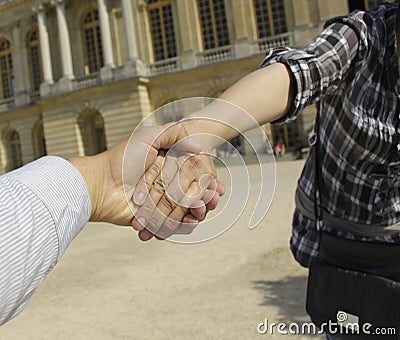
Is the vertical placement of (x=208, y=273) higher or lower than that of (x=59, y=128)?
lower

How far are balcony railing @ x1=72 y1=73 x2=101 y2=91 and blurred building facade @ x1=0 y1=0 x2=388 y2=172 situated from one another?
58 millimetres

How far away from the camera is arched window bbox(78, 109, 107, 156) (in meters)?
24.5

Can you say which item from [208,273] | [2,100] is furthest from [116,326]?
[2,100]

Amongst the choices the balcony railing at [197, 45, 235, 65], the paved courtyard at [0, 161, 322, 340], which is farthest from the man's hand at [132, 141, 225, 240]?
the balcony railing at [197, 45, 235, 65]

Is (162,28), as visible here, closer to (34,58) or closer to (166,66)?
(166,66)

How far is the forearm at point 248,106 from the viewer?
134 centimetres

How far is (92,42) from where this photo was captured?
25266 millimetres

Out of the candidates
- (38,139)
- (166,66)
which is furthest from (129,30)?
(38,139)

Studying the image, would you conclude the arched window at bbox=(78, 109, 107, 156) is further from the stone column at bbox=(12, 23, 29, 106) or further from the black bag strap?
the black bag strap

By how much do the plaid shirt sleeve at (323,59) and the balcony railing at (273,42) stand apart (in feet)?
63.8

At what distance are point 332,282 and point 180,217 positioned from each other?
0.70 meters

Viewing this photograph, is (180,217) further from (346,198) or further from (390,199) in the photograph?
(390,199)

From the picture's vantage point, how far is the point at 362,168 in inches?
61.0

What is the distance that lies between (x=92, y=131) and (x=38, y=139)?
4833 millimetres
